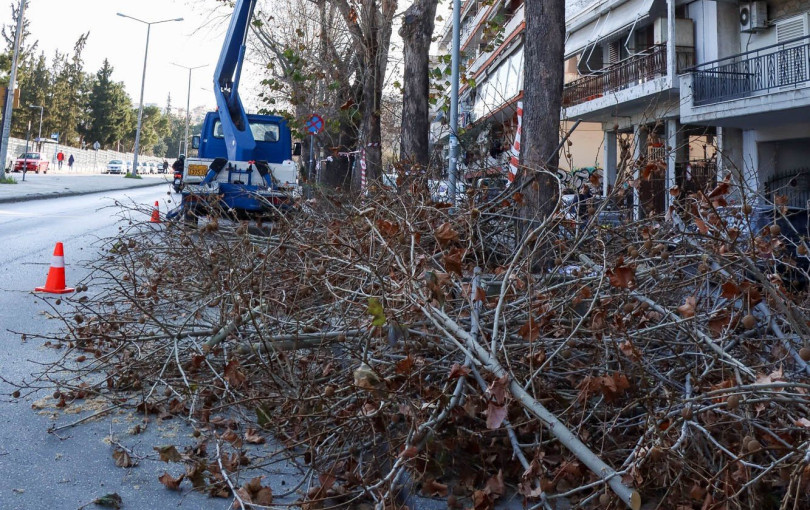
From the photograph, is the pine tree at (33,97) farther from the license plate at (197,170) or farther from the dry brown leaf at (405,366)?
the dry brown leaf at (405,366)

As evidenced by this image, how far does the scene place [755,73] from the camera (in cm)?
1834

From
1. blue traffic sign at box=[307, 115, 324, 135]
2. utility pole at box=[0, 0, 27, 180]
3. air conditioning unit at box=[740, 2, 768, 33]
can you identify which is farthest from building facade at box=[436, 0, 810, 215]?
utility pole at box=[0, 0, 27, 180]

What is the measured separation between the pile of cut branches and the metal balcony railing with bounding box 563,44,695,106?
17610 mm

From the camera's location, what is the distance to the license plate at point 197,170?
1604 cm

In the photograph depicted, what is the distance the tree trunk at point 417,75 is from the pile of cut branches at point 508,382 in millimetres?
8843

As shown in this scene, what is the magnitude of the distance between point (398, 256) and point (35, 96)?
3087 inches

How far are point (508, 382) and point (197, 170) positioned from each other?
45.9 ft

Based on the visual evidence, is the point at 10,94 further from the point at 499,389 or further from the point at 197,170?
the point at 499,389

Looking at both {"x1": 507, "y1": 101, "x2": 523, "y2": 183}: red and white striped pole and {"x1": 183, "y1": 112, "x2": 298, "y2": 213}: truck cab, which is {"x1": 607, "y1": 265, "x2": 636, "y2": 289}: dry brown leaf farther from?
{"x1": 183, "y1": 112, "x2": 298, "y2": 213}: truck cab

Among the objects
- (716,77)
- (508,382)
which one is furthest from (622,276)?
(716,77)

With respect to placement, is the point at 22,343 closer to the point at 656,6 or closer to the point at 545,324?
the point at 545,324

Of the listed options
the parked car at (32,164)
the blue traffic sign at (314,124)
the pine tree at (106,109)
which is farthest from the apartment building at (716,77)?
the pine tree at (106,109)

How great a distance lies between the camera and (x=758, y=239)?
4379 millimetres

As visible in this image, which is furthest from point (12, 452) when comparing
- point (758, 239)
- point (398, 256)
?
point (758, 239)
